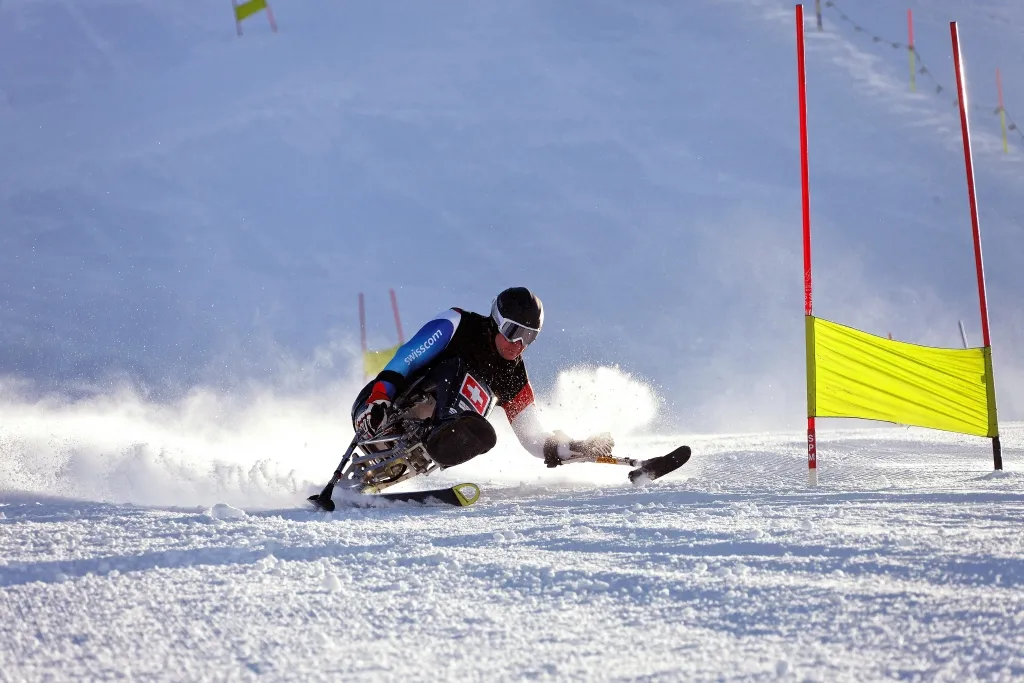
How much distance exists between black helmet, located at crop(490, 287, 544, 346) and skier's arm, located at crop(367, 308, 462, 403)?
0.89 ft

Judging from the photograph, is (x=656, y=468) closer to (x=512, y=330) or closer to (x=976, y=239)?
(x=512, y=330)

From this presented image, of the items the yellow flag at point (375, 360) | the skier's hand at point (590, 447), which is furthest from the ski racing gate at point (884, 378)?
the yellow flag at point (375, 360)

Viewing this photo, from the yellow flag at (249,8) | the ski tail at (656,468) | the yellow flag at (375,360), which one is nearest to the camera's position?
the ski tail at (656,468)

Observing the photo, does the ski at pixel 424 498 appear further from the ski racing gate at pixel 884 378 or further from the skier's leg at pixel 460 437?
the ski racing gate at pixel 884 378

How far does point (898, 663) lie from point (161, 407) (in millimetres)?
8886

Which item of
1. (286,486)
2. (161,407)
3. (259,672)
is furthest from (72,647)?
(161,407)

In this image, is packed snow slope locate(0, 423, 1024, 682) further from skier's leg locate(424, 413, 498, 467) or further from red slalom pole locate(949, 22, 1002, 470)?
red slalom pole locate(949, 22, 1002, 470)

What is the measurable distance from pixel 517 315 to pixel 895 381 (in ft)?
8.43

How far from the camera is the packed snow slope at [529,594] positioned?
5.95 ft

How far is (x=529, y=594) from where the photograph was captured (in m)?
2.34

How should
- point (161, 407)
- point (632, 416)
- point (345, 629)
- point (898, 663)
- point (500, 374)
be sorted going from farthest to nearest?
point (161, 407) → point (632, 416) → point (500, 374) → point (345, 629) → point (898, 663)

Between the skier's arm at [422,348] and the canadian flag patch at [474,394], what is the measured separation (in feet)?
0.81

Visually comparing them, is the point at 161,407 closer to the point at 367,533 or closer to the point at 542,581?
the point at 367,533

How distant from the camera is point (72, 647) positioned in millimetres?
1976
